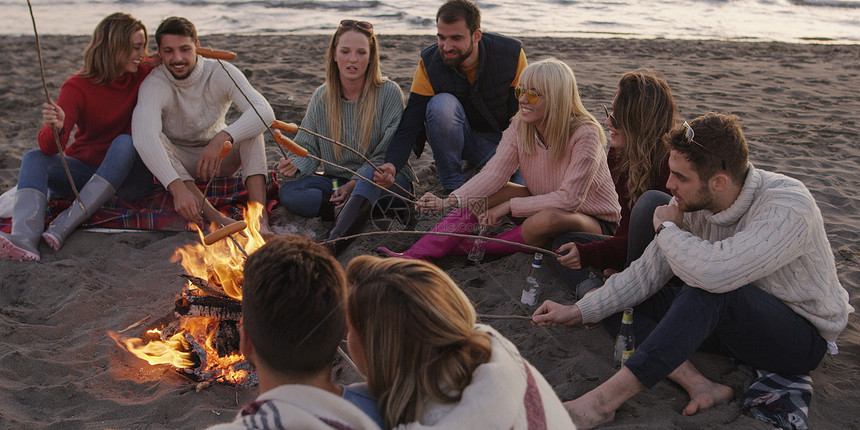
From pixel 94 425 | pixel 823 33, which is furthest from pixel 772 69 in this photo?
pixel 94 425

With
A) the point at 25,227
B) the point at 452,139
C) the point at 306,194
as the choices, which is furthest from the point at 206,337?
the point at 452,139

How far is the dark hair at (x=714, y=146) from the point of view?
2.66 meters

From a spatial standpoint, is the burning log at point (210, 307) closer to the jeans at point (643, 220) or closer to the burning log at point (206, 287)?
the burning log at point (206, 287)

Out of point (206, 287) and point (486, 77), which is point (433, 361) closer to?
point (206, 287)

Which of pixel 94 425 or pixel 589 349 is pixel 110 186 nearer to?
pixel 94 425

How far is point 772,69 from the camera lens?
29.5 ft

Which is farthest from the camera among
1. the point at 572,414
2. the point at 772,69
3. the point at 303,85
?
the point at 772,69

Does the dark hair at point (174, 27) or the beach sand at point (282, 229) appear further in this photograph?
the dark hair at point (174, 27)

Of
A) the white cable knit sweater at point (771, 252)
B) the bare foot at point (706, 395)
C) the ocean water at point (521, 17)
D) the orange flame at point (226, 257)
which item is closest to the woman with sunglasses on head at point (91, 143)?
the orange flame at point (226, 257)

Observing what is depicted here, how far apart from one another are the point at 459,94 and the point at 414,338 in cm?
367

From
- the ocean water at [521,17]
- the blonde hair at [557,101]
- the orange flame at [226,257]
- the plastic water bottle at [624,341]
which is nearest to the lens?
the plastic water bottle at [624,341]

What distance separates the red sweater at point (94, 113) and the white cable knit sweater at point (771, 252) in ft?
12.0

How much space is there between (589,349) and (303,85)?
5.66m

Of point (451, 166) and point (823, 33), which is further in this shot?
point (823, 33)
